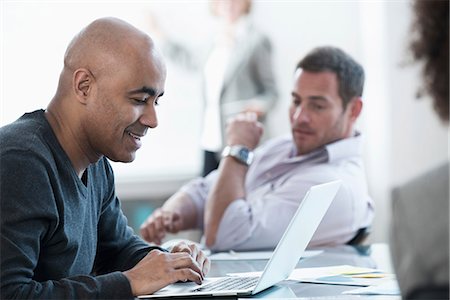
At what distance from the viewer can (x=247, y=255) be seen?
2.31 m

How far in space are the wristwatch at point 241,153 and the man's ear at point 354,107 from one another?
1.18ft

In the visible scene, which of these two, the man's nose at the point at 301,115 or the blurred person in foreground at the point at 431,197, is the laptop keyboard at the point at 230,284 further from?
the man's nose at the point at 301,115

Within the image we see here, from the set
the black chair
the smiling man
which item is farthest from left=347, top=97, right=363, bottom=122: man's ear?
the black chair

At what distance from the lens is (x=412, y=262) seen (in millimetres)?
1062

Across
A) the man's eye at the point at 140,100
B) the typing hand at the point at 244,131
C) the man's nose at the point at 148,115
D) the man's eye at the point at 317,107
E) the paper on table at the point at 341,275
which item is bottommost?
the paper on table at the point at 341,275

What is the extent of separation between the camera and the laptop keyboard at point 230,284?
162cm

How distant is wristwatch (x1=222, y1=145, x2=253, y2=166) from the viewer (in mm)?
2846

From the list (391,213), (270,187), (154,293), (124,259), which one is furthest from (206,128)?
(391,213)

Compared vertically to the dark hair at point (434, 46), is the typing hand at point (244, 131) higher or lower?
lower

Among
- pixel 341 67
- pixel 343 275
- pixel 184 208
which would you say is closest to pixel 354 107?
pixel 341 67

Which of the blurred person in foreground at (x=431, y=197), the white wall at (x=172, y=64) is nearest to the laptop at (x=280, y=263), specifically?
the blurred person in foreground at (x=431, y=197)

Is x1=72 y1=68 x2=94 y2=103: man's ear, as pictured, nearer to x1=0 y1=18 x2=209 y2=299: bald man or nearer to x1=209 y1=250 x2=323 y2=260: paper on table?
x1=0 y1=18 x2=209 y2=299: bald man

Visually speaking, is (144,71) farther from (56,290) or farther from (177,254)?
(56,290)

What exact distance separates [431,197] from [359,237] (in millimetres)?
1531
